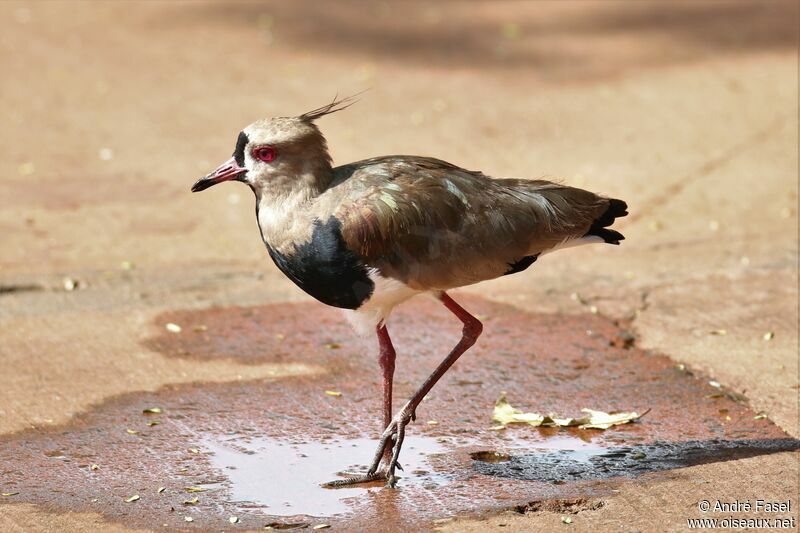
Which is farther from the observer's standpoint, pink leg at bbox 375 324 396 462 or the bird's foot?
pink leg at bbox 375 324 396 462

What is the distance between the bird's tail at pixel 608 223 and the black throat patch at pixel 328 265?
1109mm

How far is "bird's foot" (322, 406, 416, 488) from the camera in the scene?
4.77 meters

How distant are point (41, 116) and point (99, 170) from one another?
121cm

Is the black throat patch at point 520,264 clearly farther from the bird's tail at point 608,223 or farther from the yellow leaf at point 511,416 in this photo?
the yellow leaf at point 511,416

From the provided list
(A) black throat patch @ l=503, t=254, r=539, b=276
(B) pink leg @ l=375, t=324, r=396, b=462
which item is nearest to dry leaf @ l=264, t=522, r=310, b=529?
(B) pink leg @ l=375, t=324, r=396, b=462

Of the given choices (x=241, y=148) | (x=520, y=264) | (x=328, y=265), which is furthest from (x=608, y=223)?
(x=241, y=148)

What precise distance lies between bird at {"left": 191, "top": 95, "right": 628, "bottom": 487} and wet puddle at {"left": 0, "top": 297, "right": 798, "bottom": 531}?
31 centimetres

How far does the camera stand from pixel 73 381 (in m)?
5.76

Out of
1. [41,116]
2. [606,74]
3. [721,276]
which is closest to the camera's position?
[721,276]

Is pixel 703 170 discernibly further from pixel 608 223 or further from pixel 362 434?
pixel 362 434

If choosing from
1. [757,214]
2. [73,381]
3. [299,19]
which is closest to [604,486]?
[73,381]

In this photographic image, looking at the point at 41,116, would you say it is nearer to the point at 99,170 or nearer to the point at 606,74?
the point at 99,170

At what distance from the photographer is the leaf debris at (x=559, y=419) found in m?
5.30

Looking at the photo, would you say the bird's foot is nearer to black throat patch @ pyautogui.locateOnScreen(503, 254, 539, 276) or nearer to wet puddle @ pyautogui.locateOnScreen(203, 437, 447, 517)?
wet puddle @ pyautogui.locateOnScreen(203, 437, 447, 517)
